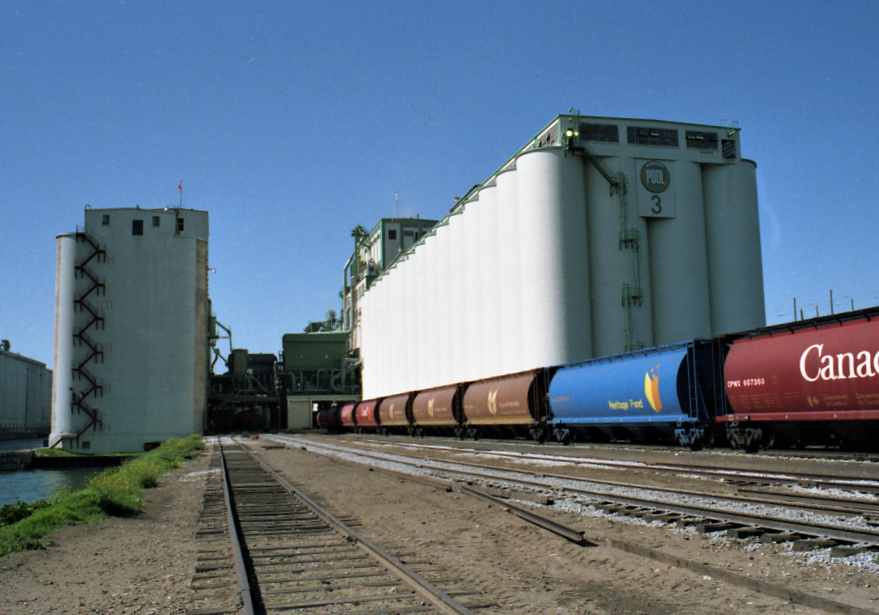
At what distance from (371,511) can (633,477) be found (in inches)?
232

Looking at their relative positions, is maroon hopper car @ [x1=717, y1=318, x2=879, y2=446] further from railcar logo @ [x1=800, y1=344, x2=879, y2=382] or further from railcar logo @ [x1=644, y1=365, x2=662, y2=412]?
railcar logo @ [x1=644, y1=365, x2=662, y2=412]

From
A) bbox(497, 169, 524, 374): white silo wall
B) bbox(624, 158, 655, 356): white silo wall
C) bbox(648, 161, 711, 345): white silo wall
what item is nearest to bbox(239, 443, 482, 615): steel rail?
bbox(497, 169, 524, 374): white silo wall

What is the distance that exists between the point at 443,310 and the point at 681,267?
762 inches

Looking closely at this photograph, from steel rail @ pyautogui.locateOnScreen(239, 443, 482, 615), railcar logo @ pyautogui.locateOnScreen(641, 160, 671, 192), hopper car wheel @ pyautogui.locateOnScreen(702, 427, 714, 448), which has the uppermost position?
railcar logo @ pyautogui.locateOnScreen(641, 160, 671, 192)

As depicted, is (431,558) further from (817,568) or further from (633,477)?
(633,477)

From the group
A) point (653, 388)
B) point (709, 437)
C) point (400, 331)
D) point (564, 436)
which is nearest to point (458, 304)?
point (400, 331)

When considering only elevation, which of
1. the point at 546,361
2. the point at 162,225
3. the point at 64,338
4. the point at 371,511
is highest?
the point at 162,225

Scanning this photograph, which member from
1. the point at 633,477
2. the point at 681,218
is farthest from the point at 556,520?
the point at 681,218

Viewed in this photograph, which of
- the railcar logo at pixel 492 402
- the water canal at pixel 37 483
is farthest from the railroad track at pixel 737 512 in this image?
the water canal at pixel 37 483

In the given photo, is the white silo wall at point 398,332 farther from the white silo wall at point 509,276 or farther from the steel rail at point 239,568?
the steel rail at point 239,568

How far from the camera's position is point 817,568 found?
6785 millimetres

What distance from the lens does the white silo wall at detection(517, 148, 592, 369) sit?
1515 inches

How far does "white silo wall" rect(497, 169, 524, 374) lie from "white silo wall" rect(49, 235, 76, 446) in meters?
49.4

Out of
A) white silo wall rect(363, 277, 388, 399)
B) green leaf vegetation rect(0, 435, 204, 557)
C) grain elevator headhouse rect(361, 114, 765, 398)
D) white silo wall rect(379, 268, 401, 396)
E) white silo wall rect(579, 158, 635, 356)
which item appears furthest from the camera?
white silo wall rect(363, 277, 388, 399)
